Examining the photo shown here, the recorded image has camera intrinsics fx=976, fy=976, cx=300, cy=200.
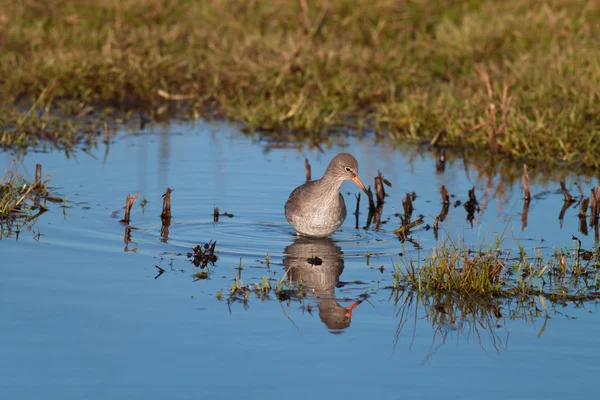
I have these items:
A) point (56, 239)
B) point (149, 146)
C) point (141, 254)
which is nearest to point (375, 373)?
point (141, 254)

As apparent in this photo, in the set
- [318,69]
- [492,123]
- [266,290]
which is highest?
[318,69]

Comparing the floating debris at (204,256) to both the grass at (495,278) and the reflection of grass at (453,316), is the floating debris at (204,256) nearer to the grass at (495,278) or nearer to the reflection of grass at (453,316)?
the grass at (495,278)

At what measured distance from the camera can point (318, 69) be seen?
15133 mm

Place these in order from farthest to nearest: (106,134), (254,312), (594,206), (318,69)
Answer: (318,69) → (106,134) → (594,206) → (254,312)

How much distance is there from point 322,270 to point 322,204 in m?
1.16

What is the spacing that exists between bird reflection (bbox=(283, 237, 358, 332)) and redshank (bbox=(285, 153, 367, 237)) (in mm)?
163

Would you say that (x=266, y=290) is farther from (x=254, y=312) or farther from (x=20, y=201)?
(x=20, y=201)

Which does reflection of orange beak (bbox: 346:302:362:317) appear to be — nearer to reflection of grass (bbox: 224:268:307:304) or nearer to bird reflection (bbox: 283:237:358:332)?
bird reflection (bbox: 283:237:358:332)

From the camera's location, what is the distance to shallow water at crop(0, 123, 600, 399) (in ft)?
19.2

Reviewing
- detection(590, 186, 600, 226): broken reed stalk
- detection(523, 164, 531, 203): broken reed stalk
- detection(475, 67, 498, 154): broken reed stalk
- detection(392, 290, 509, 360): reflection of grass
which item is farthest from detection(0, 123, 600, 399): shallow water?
detection(475, 67, 498, 154): broken reed stalk

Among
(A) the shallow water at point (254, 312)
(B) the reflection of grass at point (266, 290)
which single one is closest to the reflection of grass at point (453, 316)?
(A) the shallow water at point (254, 312)

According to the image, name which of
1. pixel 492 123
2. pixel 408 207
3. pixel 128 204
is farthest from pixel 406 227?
pixel 492 123

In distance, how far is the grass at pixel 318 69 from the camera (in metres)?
13.2

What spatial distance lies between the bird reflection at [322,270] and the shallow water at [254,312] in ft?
→ 0.08
